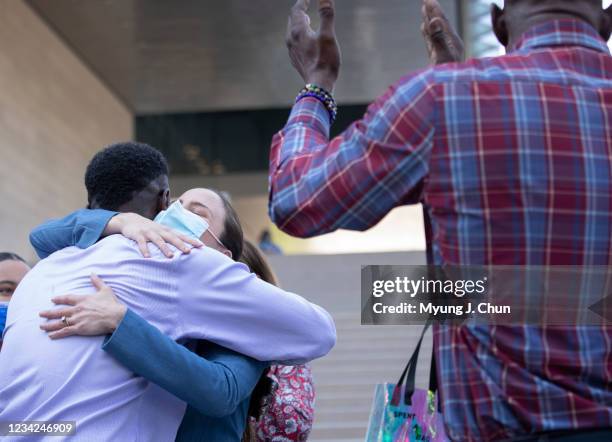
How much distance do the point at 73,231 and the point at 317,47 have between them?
85 centimetres

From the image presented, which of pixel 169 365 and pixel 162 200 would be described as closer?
pixel 169 365

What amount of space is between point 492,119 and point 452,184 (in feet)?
0.42

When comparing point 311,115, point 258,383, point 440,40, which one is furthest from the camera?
point 258,383

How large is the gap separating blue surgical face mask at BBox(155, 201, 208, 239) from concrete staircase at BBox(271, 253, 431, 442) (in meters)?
5.01

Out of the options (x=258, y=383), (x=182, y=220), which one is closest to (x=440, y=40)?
(x=182, y=220)

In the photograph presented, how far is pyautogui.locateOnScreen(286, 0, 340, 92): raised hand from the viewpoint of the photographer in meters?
1.81

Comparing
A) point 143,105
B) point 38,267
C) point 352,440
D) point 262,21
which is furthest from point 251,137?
point 38,267

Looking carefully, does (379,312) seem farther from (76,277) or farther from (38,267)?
(38,267)

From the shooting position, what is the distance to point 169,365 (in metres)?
1.99

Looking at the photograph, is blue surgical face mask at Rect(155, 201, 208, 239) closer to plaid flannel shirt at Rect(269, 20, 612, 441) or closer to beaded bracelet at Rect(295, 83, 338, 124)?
beaded bracelet at Rect(295, 83, 338, 124)

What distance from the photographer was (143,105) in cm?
2067

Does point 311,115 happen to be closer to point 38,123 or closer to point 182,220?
point 182,220

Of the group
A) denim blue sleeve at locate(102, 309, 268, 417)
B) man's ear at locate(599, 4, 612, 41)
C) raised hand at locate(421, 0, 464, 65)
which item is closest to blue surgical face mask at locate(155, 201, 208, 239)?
denim blue sleeve at locate(102, 309, 268, 417)

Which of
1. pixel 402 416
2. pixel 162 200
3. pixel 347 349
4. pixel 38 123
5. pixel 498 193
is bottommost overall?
pixel 402 416
